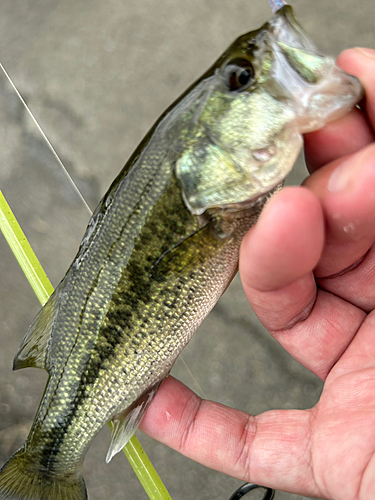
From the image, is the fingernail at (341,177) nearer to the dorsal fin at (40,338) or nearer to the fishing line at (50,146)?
the dorsal fin at (40,338)

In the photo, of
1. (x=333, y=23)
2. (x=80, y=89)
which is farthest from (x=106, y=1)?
(x=333, y=23)

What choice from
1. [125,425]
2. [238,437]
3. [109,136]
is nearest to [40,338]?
[125,425]

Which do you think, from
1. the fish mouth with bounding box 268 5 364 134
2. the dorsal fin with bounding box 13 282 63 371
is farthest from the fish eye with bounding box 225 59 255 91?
the dorsal fin with bounding box 13 282 63 371

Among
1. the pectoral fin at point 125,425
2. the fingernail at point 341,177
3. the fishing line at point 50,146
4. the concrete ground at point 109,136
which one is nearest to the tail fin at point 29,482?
the pectoral fin at point 125,425

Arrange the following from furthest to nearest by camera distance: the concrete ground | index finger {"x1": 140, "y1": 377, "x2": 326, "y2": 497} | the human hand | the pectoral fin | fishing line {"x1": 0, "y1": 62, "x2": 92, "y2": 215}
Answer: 1. fishing line {"x1": 0, "y1": 62, "x2": 92, "y2": 215}
2. the concrete ground
3. the pectoral fin
4. index finger {"x1": 140, "y1": 377, "x2": 326, "y2": 497}
5. the human hand

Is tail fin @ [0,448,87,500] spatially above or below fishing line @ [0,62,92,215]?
below

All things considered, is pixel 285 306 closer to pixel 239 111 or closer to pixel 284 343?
pixel 284 343

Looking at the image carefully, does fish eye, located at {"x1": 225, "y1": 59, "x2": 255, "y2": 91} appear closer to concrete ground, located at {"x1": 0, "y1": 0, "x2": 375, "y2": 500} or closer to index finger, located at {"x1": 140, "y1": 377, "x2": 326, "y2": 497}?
index finger, located at {"x1": 140, "y1": 377, "x2": 326, "y2": 497}
